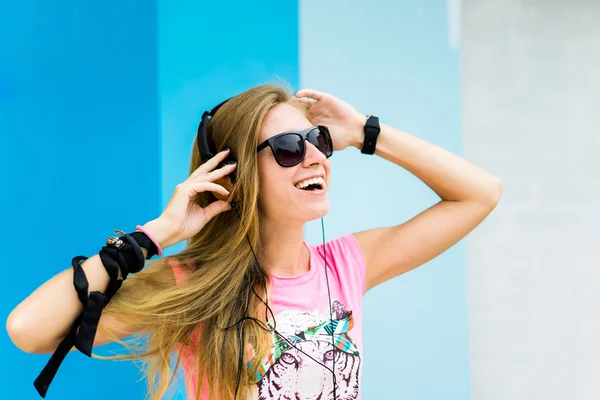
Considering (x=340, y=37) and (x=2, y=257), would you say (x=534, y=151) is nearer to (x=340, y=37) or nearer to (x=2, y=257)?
(x=340, y=37)

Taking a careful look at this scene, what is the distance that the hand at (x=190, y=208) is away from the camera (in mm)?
1941

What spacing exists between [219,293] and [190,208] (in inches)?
Result: 10.5

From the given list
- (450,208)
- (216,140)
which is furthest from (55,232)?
(450,208)

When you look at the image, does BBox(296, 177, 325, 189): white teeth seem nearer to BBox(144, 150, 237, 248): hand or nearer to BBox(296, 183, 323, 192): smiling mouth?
BBox(296, 183, 323, 192): smiling mouth

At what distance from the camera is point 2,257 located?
92.6 inches

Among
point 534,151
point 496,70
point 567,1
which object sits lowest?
point 534,151

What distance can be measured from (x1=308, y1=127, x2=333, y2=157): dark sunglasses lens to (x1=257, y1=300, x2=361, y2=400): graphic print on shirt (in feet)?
1.54

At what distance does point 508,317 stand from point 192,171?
1.73 metres

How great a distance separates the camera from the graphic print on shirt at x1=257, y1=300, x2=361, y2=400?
1916mm

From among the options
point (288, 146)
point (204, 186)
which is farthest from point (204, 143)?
point (288, 146)

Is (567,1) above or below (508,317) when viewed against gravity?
above

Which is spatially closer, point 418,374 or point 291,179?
point 291,179

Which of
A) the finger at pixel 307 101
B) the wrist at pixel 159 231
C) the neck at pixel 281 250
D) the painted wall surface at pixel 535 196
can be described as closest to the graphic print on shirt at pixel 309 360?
the neck at pixel 281 250

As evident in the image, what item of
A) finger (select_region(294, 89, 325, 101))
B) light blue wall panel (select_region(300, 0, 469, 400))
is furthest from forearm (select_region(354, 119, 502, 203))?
light blue wall panel (select_region(300, 0, 469, 400))
